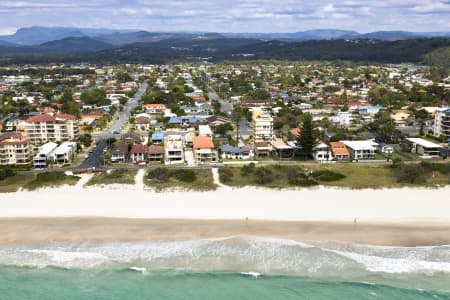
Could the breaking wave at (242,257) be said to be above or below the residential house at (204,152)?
below

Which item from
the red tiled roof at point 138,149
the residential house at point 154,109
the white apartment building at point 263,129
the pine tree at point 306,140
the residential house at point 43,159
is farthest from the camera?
the residential house at point 154,109

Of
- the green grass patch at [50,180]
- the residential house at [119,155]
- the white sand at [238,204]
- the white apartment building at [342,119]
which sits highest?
the white apartment building at [342,119]

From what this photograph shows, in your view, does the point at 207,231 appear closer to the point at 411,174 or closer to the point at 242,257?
the point at 242,257

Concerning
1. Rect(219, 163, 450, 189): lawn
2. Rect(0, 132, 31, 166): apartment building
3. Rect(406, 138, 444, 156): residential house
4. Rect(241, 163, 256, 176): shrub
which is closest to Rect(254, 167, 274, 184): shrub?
Rect(219, 163, 450, 189): lawn

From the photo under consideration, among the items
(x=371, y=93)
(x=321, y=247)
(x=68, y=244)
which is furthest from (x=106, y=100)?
(x=321, y=247)

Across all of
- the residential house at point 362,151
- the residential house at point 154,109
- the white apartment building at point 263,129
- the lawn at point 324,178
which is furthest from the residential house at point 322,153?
the residential house at point 154,109

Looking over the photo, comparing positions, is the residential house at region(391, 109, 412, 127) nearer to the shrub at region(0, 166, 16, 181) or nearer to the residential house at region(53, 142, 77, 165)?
the residential house at region(53, 142, 77, 165)

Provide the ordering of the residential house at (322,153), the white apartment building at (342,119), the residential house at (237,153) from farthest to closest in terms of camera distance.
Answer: the white apartment building at (342,119)
the residential house at (237,153)
the residential house at (322,153)

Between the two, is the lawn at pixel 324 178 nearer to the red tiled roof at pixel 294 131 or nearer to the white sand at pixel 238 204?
the white sand at pixel 238 204
